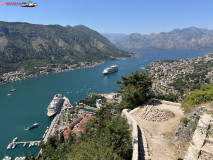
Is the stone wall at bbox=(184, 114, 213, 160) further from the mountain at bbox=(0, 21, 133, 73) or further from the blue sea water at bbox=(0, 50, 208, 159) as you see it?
the mountain at bbox=(0, 21, 133, 73)

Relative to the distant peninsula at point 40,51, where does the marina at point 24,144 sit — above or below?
below

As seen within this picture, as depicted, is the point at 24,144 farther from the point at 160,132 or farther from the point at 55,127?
the point at 160,132

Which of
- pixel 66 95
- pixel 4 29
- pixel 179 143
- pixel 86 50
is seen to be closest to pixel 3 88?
pixel 66 95

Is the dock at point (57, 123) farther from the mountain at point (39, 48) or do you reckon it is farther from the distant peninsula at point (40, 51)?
the mountain at point (39, 48)

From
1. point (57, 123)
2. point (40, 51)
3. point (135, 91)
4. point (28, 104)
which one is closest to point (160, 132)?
point (135, 91)

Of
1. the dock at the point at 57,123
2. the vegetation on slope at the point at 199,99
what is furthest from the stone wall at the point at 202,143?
the dock at the point at 57,123

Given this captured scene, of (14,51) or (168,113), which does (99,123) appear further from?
(14,51)
